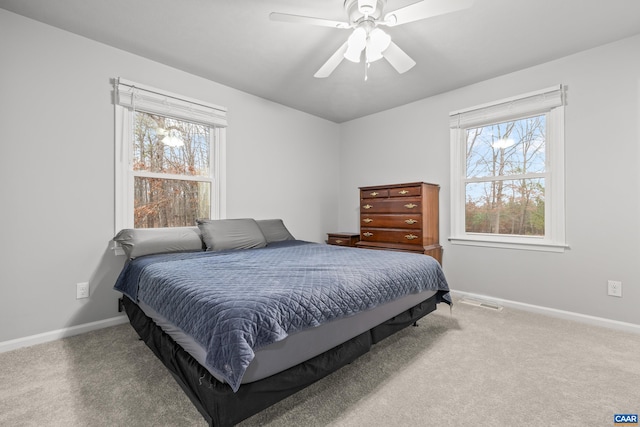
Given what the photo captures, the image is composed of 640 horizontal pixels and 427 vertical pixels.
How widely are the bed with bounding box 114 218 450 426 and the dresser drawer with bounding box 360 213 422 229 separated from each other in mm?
1015

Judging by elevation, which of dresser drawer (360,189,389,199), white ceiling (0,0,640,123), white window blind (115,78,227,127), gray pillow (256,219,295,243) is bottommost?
gray pillow (256,219,295,243)

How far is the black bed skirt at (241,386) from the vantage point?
46.8 inches

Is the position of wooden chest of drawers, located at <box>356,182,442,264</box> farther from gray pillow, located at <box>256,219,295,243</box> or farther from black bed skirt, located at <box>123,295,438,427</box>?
black bed skirt, located at <box>123,295,438,427</box>

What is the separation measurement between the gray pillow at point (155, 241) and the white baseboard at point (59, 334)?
662 mm

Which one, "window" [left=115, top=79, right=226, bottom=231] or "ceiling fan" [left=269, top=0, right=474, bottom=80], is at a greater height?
"ceiling fan" [left=269, top=0, right=474, bottom=80]

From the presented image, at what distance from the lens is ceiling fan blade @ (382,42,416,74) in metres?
2.12

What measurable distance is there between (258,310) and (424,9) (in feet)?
6.29

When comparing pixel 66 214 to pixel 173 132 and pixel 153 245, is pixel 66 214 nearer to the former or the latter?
pixel 153 245

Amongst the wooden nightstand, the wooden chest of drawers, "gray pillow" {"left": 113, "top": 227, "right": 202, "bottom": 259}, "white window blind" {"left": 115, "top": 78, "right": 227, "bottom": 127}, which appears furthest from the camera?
the wooden nightstand

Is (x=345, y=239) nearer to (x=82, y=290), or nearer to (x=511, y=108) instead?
(x=511, y=108)

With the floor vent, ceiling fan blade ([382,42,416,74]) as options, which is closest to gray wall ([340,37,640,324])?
the floor vent

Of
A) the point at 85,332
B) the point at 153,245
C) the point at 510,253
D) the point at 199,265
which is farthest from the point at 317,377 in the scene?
the point at 510,253

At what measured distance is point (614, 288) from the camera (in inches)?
99.5

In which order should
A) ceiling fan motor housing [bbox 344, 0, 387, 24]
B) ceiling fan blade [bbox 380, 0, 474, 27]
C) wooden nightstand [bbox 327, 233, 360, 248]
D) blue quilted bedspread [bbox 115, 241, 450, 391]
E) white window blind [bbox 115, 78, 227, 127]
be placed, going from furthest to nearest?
1. wooden nightstand [bbox 327, 233, 360, 248]
2. white window blind [bbox 115, 78, 227, 127]
3. ceiling fan motor housing [bbox 344, 0, 387, 24]
4. ceiling fan blade [bbox 380, 0, 474, 27]
5. blue quilted bedspread [bbox 115, 241, 450, 391]
